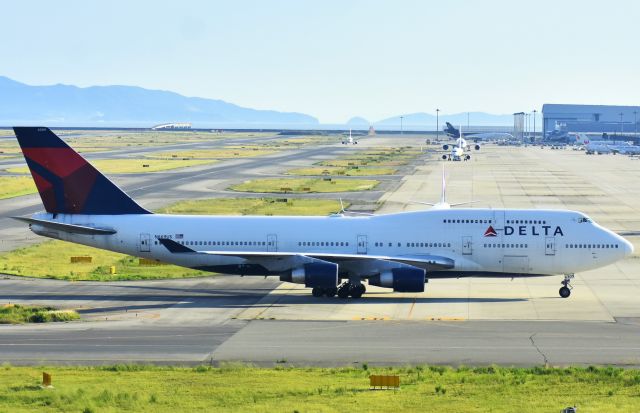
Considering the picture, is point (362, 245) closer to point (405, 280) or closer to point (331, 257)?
point (331, 257)

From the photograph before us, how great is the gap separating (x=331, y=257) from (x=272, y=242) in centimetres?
374

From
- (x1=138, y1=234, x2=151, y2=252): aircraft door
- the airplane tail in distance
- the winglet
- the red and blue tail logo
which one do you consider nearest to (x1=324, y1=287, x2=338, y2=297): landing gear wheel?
the winglet

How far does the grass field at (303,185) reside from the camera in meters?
123

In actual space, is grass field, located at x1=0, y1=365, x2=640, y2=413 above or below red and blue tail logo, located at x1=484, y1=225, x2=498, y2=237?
below

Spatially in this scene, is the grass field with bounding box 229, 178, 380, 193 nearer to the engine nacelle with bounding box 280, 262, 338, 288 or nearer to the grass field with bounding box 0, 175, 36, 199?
the grass field with bounding box 0, 175, 36, 199

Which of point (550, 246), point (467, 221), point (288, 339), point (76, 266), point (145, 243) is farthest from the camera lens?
point (76, 266)

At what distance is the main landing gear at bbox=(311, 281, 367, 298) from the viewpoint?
168 ft

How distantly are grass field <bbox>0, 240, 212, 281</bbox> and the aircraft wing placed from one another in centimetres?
846

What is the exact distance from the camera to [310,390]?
106 ft

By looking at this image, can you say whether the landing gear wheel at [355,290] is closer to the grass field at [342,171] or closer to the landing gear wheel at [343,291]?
the landing gear wheel at [343,291]

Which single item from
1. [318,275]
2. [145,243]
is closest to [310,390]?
[318,275]

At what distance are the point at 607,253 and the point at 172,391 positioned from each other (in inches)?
1098

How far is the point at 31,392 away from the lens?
106 ft

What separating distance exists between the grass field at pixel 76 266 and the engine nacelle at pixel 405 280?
46.5 feet
